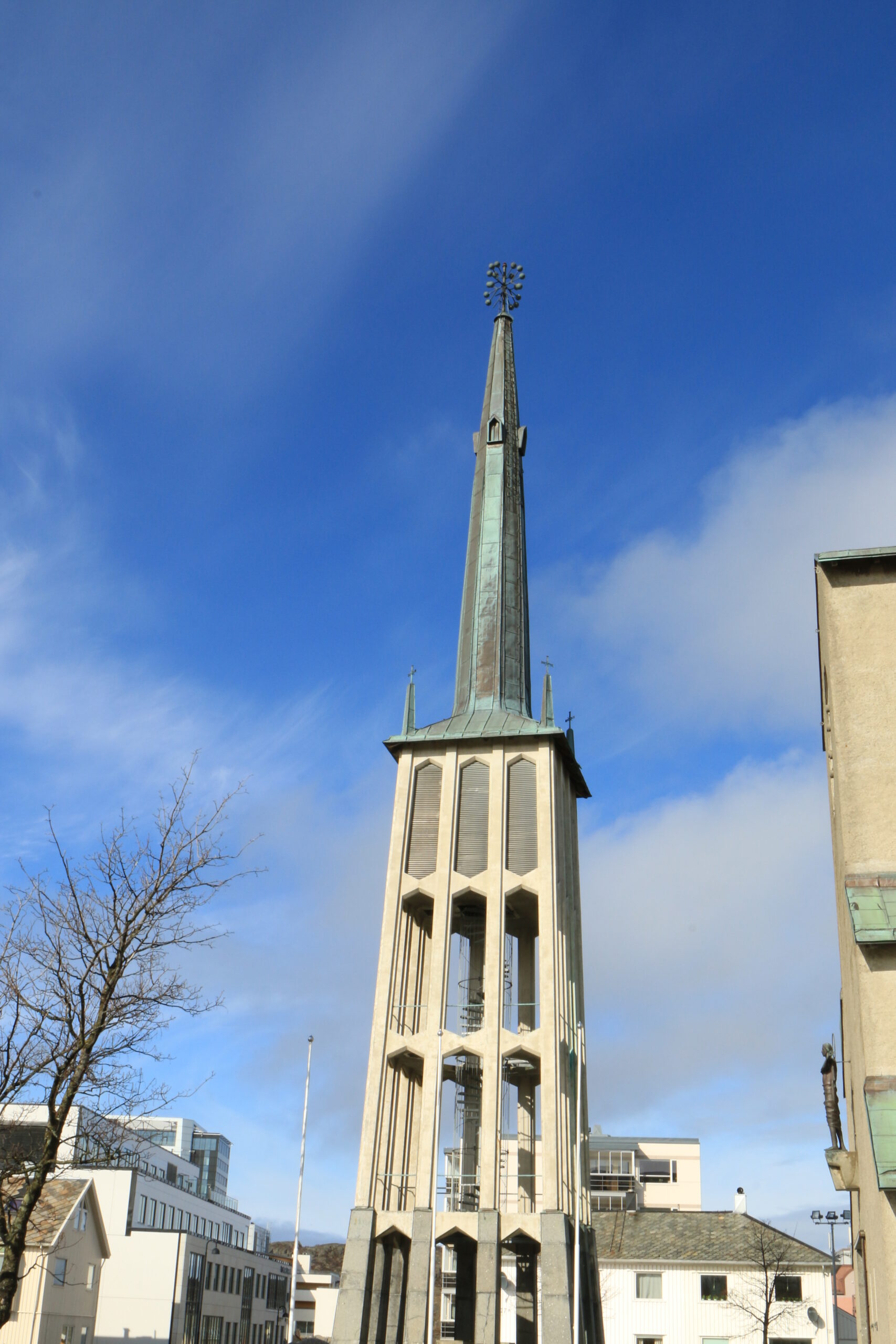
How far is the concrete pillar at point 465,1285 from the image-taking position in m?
33.8

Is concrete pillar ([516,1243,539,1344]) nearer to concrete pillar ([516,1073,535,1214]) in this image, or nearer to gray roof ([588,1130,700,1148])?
concrete pillar ([516,1073,535,1214])

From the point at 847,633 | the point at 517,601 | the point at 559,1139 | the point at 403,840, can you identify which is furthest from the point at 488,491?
the point at 847,633

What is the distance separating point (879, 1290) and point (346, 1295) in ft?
62.6

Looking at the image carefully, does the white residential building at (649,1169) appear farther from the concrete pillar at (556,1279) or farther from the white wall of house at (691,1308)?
the concrete pillar at (556,1279)

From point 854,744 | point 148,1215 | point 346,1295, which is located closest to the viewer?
point 854,744

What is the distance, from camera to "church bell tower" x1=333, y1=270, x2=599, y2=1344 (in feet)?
104

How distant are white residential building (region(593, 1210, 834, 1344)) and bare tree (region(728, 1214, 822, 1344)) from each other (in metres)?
0.05

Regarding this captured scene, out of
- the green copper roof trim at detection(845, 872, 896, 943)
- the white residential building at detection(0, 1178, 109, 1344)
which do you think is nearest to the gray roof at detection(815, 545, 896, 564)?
the green copper roof trim at detection(845, 872, 896, 943)

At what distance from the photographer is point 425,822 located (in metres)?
37.6

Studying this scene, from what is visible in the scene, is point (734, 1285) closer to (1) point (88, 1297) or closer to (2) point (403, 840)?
(1) point (88, 1297)

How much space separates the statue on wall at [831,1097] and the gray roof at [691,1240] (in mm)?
39038

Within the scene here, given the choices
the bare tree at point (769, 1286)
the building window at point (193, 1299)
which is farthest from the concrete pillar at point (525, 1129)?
the building window at point (193, 1299)

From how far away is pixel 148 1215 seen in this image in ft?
238

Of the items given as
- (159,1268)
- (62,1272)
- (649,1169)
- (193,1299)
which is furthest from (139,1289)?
(649,1169)
